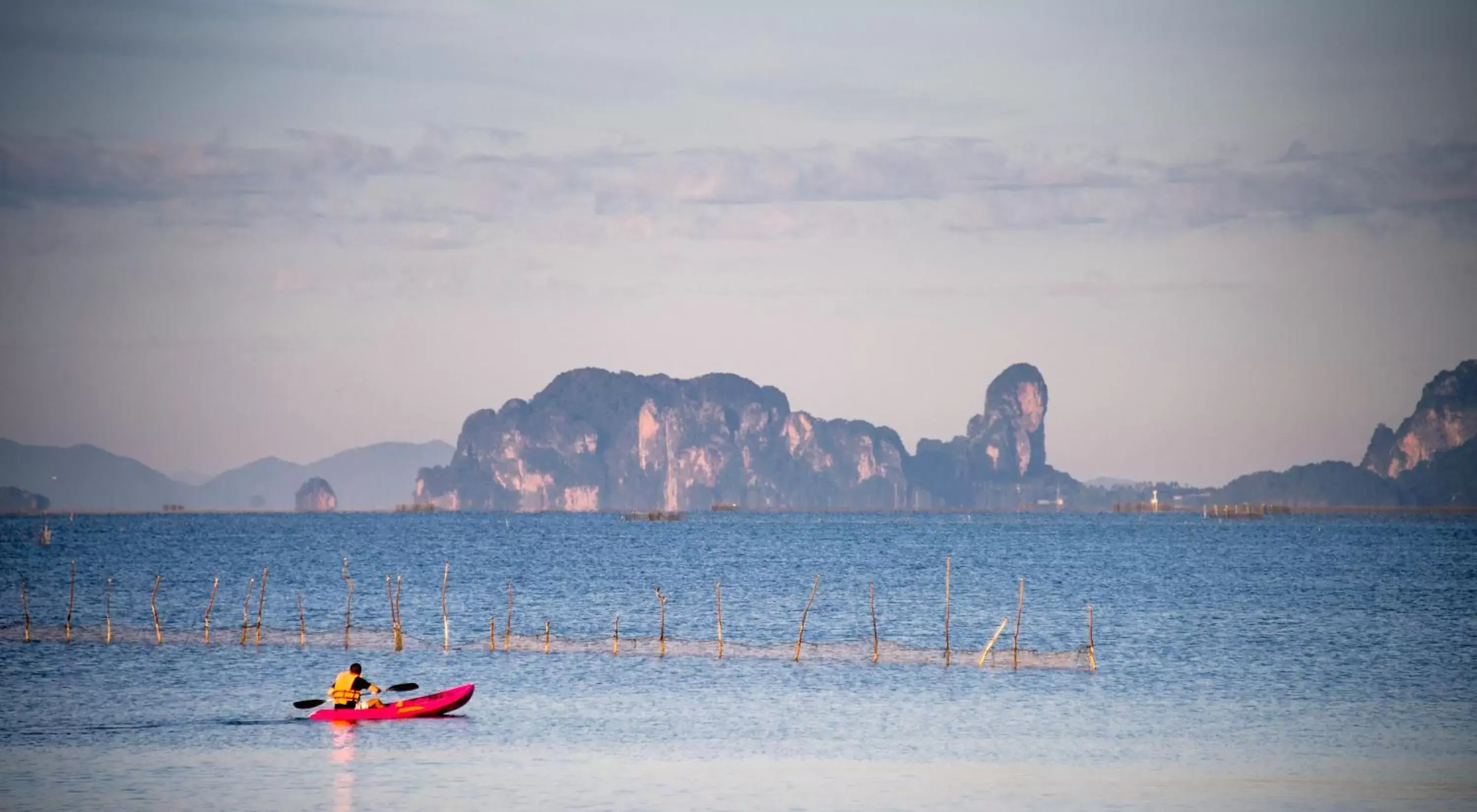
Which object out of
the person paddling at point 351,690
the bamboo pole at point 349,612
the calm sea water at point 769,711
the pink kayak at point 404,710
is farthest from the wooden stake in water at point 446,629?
the pink kayak at point 404,710

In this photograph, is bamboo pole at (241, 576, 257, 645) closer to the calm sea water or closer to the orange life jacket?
the calm sea water

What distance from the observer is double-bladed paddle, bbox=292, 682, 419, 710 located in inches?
1945

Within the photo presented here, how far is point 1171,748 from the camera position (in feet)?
143

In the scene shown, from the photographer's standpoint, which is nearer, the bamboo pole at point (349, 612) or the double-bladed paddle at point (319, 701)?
the double-bladed paddle at point (319, 701)

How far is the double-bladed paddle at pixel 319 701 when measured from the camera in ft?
162

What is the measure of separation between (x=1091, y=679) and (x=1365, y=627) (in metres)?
28.9

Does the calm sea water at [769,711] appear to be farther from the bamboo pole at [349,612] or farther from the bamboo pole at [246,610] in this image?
the bamboo pole at [349,612]

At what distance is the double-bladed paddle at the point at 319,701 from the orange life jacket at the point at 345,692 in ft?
1.85

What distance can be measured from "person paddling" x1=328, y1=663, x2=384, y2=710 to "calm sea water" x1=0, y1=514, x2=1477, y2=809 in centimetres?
125

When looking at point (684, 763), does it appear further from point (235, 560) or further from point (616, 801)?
point (235, 560)

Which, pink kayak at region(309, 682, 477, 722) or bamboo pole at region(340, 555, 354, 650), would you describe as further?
bamboo pole at region(340, 555, 354, 650)

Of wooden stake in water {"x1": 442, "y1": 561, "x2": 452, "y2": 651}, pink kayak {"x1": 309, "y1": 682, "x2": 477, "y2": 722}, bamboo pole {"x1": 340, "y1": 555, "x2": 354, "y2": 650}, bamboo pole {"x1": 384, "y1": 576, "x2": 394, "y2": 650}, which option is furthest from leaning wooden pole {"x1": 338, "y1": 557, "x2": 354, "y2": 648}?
pink kayak {"x1": 309, "y1": 682, "x2": 477, "y2": 722}

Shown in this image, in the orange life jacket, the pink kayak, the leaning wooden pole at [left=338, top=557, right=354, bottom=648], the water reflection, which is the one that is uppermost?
the leaning wooden pole at [left=338, top=557, right=354, bottom=648]

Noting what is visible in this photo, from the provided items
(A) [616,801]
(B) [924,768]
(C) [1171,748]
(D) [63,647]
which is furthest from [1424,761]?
(D) [63,647]
